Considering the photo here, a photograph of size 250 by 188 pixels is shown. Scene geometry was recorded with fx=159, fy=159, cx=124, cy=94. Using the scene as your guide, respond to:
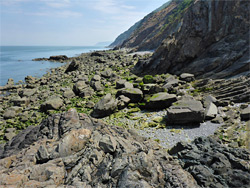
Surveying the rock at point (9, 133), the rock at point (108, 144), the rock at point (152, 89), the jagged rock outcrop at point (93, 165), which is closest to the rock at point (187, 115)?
the rock at point (152, 89)

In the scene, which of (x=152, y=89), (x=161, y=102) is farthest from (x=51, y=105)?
(x=161, y=102)

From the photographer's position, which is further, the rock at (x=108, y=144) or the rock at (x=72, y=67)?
Answer: the rock at (x=72, y=67)

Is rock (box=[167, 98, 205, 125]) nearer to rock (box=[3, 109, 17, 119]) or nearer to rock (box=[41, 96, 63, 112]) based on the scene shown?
rock (box=[41, 96, 63, 112])

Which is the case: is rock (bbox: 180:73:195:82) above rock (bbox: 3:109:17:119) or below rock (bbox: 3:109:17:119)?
above

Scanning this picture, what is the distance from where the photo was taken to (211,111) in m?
17.5

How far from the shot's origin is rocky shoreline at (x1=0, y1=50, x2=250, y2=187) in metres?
7.38

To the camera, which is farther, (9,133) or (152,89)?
(152,89)

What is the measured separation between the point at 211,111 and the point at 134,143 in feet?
39.4

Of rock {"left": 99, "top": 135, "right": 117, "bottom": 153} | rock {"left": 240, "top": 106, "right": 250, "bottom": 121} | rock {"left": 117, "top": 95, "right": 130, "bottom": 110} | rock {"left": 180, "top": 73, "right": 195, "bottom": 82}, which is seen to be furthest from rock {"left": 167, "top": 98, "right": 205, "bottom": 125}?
rock {"left": 180, "top": 73, "right": 195, "bottom": 82}

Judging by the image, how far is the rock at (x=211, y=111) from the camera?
17.1m

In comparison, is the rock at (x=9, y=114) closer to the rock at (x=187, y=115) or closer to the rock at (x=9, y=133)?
the rock at (x=9, y=133)

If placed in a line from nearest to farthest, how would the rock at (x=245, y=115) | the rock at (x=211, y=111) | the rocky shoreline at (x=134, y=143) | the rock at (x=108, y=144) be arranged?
the rocky shoreline at (x=134, y=143), the rock at (x=108, y=144), the rock at (x=245, y=115), the rock at (x=211, y=111)

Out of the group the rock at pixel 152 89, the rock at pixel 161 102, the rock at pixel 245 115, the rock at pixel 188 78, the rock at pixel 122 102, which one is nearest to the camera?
the rock at pixel 245 115

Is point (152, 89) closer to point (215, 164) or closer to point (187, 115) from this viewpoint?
point (187, 115)
